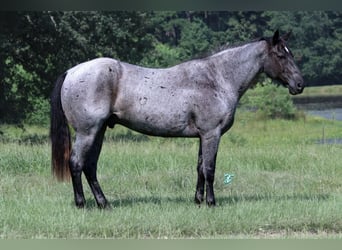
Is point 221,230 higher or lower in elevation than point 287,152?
higher

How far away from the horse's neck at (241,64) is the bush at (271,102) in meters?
19.5

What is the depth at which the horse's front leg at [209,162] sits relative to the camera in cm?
782

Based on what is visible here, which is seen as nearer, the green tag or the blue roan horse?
the blue roan horse

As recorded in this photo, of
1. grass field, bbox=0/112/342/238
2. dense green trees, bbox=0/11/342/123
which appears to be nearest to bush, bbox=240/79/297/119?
dense green trees, bbox=0/11/342/123

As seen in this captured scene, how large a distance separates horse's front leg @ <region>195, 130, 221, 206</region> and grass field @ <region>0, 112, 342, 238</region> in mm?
134

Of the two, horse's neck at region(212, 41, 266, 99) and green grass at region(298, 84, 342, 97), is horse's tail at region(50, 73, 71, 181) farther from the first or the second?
green grass at region(298, 84, 342, 97)

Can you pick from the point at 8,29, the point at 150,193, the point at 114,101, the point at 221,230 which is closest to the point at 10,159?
the point at 150,193

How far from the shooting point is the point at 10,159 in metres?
10.6

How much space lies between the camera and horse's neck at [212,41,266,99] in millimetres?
8047

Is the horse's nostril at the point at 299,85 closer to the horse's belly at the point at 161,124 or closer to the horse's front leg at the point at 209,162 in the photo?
the horse's front leg at the point at 209,162

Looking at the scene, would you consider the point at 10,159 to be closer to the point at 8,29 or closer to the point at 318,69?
the point at 8,29

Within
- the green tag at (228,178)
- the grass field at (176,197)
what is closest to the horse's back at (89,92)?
the grass field at (176,197)

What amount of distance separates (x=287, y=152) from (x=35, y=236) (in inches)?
258

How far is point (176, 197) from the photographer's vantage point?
8.42 metres
